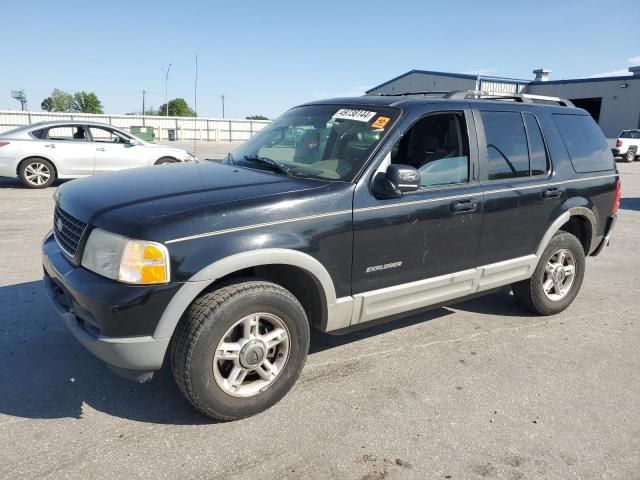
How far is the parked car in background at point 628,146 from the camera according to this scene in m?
26.7

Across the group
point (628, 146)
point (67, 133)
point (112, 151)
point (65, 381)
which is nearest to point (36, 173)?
point (67, 133)

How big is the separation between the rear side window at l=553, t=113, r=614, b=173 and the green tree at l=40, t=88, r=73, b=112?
113m

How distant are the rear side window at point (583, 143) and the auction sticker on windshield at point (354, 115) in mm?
1959

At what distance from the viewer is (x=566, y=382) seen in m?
3.60

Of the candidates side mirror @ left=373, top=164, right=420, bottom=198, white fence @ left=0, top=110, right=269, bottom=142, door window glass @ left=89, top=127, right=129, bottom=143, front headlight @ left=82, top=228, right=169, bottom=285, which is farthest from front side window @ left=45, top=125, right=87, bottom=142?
white fence @ left=0, top=110, right=269, bottom=142

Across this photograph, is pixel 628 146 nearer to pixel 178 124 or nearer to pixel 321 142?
pixel 321 142

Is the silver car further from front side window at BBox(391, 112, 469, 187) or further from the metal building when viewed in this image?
the metal building

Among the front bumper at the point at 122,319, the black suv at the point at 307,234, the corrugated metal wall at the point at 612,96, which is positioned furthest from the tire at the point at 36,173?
the corrugated metal wall at the point at 612,96

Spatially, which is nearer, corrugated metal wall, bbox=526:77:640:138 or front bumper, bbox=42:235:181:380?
front bumper, bbox=42:235:181:380

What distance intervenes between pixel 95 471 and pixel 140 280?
3.12 feet

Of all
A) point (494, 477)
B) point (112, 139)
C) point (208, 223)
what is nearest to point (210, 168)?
point (208, 223)

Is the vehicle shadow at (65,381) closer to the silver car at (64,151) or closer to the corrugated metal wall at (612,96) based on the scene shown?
the silver car at (64,151)

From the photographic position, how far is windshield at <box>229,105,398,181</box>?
3473 millimetres

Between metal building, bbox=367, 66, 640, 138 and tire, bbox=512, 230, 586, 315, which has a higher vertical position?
metal building, bbox=367, 66, 640, 138
